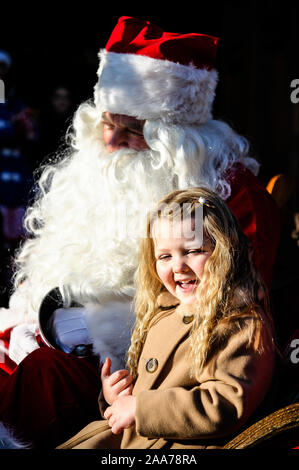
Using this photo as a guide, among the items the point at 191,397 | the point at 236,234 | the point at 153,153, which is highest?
the point at 153,153

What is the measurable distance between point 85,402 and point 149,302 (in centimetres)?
44

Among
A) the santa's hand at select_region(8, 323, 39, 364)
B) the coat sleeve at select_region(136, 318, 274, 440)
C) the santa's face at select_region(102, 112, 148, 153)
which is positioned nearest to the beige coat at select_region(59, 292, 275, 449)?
the coat sleeve at select_region(136, 318, 274, 440)

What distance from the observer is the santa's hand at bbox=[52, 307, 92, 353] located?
221cm

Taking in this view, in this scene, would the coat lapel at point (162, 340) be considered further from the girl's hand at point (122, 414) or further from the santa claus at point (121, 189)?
the santa claus at point (121, 189)

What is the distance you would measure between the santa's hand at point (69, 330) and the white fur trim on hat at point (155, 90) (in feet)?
3.00

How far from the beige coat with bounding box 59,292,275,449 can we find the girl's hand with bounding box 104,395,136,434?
0.03 metres

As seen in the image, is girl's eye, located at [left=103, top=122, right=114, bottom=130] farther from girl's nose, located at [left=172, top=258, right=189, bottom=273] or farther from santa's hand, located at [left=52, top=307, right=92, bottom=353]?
girl's nose, located at [left=172, top=258, right=189, bottom=273]

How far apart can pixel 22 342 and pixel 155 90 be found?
1186mm

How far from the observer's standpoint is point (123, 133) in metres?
2.68

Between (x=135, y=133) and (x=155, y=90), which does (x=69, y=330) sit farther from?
(x=155, y=90)

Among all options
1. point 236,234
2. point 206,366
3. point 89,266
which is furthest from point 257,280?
point 89,266

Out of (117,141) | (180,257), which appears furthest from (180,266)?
(117,141)
